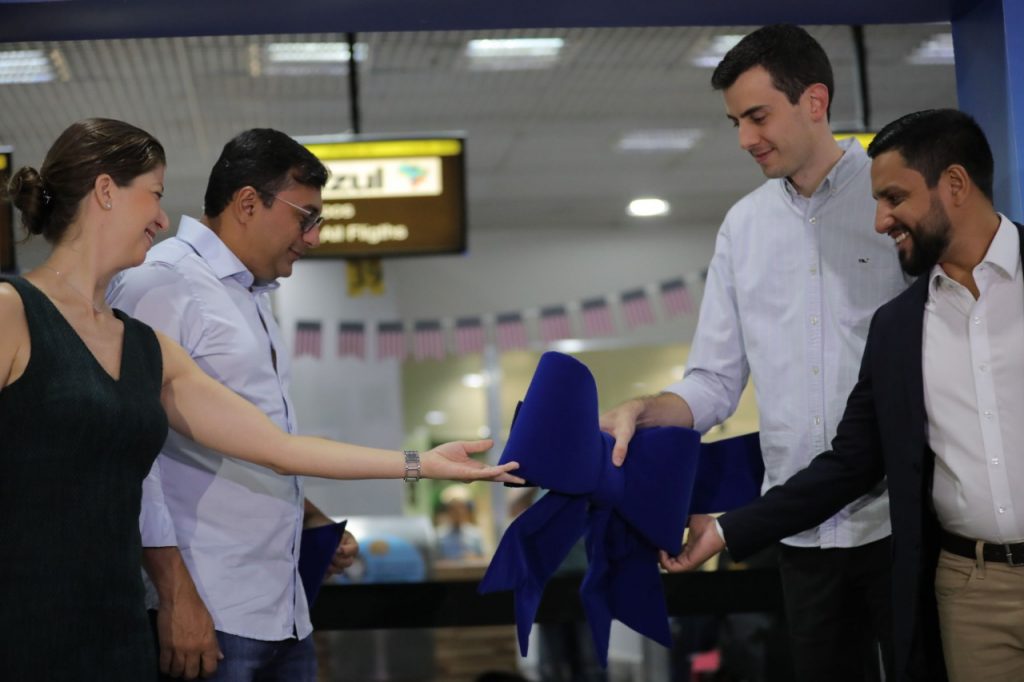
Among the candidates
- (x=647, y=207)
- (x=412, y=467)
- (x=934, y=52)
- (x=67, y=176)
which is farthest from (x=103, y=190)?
(x=647, y=207)

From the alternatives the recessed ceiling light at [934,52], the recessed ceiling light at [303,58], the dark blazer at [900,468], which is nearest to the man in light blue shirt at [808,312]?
the dark blazer at [900,468]

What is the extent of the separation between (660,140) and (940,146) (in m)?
5.46

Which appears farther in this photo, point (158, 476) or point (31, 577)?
Result: point (158, 476)

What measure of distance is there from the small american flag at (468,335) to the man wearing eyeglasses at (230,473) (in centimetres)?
635

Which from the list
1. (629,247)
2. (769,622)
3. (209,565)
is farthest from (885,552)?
(629,247)

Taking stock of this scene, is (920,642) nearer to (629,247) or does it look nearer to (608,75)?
(608,75)

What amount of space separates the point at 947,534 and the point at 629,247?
7498 mm

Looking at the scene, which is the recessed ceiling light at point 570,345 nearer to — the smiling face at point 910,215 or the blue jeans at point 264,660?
the blue jeans at point 264,660

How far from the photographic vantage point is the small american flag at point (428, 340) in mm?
8516

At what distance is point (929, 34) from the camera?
5918mm

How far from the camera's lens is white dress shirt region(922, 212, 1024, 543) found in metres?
2.07

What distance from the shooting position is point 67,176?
1960 mm

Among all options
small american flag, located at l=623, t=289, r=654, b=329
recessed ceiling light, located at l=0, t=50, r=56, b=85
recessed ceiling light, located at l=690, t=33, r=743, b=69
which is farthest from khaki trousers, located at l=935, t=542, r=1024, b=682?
small american flag, located at l=623, t=289, r=654, b=329

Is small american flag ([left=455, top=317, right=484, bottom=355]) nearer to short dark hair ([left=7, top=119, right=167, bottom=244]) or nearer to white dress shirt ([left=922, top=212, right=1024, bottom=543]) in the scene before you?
white dress shirt ([left=922, top=212, right=1024, bottom=543])
